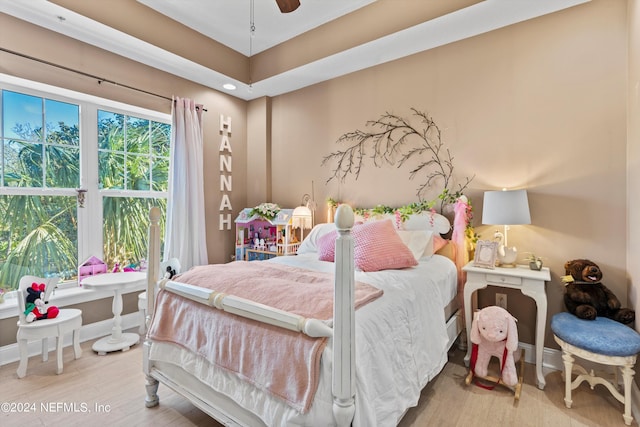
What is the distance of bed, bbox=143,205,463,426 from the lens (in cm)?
106

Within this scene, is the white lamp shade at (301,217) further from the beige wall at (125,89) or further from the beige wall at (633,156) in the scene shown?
the beige wall at (633,156)

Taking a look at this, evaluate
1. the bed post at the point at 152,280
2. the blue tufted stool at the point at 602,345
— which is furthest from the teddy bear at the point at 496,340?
the bed post at the point at 152,280

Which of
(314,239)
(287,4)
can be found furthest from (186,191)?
(287,4)

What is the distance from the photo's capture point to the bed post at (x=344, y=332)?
40.9 inches

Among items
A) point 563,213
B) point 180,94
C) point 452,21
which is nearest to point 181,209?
point 180,94

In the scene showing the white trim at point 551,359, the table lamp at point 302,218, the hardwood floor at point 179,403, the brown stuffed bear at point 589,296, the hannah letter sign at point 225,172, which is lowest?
the hardwood floor at point 179,403

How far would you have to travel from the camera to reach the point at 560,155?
2.31 metres

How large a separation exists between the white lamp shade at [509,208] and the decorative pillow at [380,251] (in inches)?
25.7

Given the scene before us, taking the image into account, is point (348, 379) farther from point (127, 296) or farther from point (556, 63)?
point (127, 296)

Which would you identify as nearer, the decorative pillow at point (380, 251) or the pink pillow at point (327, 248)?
the decorative pillow at point (380, 251)

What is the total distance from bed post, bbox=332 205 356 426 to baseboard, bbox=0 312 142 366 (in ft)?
9.10

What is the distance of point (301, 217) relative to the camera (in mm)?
3404

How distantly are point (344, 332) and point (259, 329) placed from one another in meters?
0.42

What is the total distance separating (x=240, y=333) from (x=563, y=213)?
7.86 ft
